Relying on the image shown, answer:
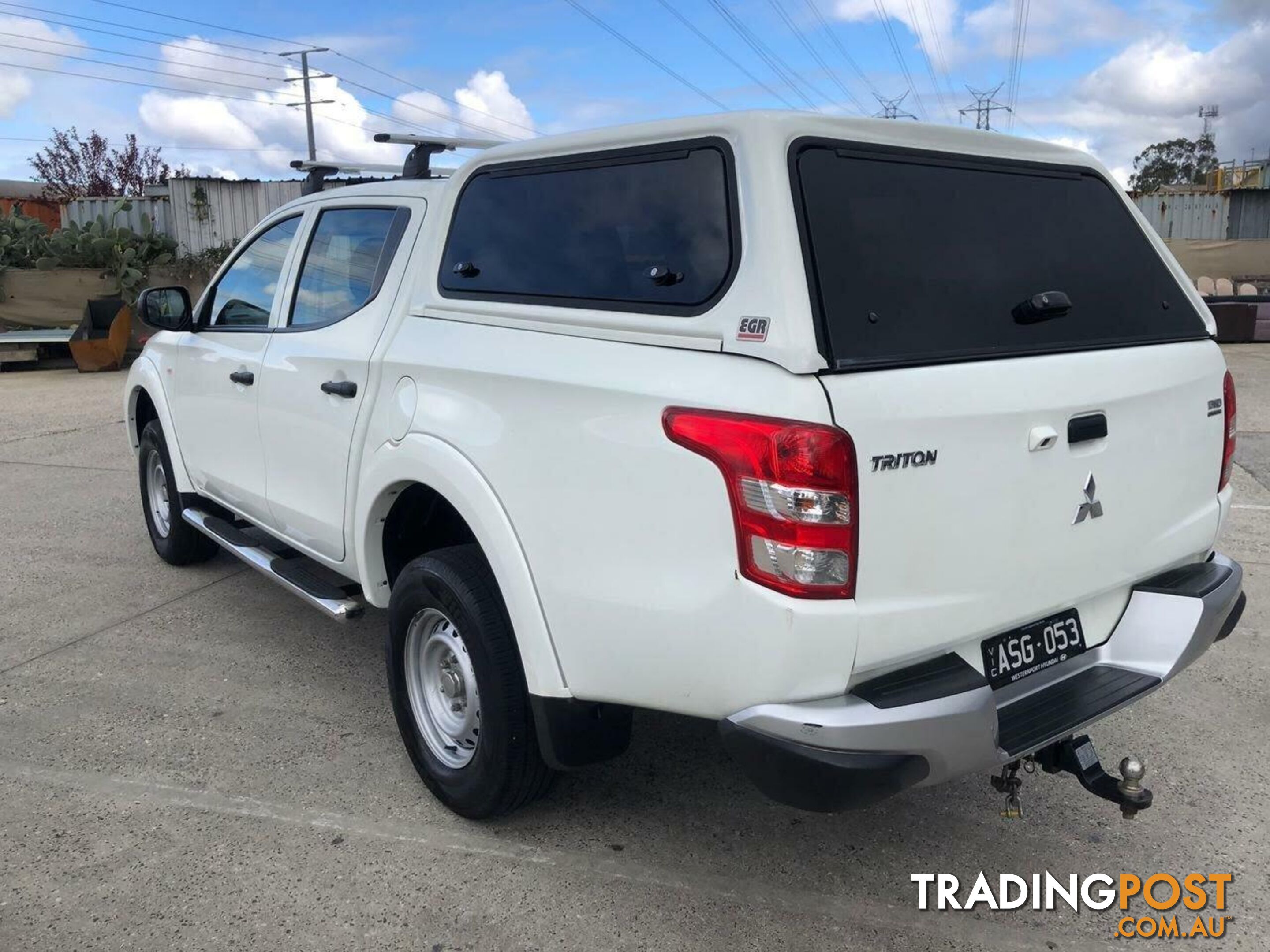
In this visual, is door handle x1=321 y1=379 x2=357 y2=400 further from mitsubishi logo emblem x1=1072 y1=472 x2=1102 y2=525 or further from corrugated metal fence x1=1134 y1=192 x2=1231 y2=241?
corrugated metal fence x1=1134 y1=192 x2=1231 y2=241

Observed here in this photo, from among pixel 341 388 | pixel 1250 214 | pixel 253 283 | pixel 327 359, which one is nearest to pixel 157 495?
pixel 253 283

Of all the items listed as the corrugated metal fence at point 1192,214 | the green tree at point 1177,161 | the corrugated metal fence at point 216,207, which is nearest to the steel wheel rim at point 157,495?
the corrugated metal fence at point 216,207

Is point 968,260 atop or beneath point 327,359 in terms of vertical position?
atop

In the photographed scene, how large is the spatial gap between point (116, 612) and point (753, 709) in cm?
391

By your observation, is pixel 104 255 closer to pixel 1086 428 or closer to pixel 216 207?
pixel 216 207

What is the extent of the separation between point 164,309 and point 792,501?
3828 mm

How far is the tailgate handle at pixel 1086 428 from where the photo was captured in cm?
257

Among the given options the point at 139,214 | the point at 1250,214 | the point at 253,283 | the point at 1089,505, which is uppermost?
the point at 139,214

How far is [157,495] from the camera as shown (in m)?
5.82

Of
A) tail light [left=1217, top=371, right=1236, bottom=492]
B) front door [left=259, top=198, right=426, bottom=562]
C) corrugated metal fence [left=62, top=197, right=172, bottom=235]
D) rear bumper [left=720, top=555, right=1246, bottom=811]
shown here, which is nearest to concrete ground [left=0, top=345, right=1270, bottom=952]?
rear bumper [left=720, top=555, right=1246, bottom=811]

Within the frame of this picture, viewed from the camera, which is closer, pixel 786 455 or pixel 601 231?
pixel 786 455

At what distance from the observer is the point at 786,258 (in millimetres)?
2324

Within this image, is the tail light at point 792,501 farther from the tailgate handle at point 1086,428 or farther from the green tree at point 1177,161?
the green tree at point 1177,161

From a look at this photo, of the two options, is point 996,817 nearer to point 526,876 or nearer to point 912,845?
point 912,845
